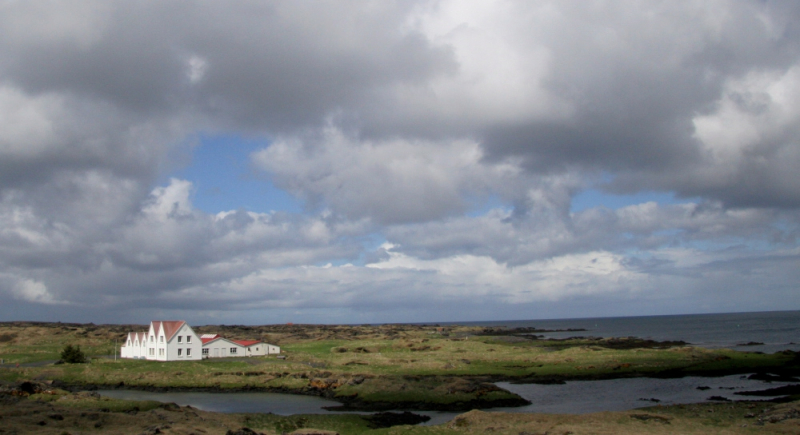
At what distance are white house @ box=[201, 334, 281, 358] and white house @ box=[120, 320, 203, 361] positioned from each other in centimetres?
311

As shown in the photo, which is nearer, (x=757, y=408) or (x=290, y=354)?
(x=757, y=408)

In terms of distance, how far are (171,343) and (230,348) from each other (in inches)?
483

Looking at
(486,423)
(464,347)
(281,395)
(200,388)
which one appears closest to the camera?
(486,423)

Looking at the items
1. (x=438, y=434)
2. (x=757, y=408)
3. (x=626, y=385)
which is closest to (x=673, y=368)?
(x=626, y=385)

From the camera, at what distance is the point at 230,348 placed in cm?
10369

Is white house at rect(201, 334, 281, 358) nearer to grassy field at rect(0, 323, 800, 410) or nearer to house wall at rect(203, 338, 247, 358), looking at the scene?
house wall at rect(203, 338, 247, 358)

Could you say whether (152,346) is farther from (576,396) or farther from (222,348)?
(576,396)

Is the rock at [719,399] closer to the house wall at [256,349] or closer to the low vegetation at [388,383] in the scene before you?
the low vegetation at [388,383]

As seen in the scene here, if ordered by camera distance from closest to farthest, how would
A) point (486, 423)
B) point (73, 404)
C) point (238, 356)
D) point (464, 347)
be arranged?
point (486, 423), point (73, 404), point (238, 356), point (464, 347)

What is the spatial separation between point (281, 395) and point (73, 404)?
22.3 m

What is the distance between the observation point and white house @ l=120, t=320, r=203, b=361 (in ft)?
309

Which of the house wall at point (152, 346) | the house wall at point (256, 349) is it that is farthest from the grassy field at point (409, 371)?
the house wall at point (152, 346)

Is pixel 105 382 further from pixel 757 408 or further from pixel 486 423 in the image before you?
pixel 757 408

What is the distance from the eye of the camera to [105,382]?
75.2m
